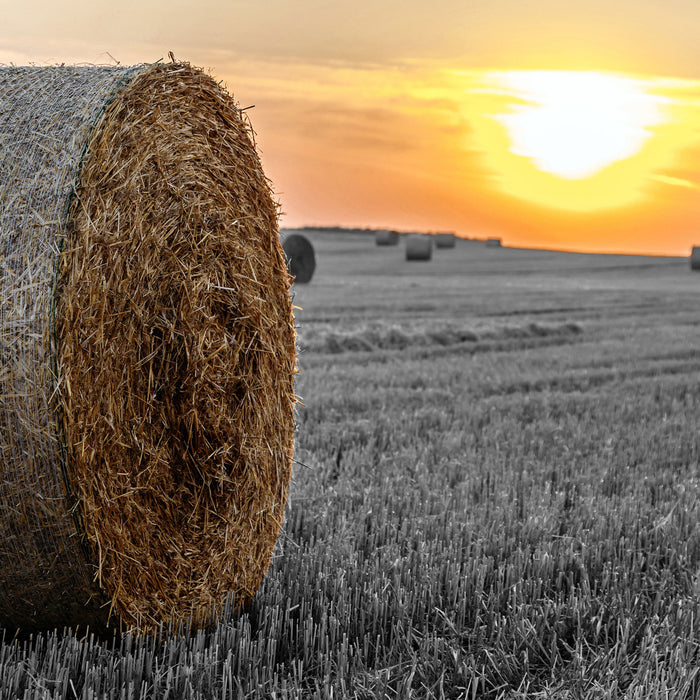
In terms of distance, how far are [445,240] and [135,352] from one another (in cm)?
5720

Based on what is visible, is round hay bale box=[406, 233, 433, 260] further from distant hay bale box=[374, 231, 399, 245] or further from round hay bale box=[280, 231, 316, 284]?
round hay bale box=[280, 231, 316, 284]

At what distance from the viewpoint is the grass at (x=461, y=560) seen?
3455 mm

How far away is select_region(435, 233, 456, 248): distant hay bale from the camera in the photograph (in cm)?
5962

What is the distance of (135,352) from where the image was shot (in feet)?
12.3

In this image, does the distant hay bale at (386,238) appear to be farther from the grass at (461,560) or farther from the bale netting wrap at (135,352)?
the bale netting wrap at (135,352)

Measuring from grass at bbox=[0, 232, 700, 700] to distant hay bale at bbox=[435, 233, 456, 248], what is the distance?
160ft

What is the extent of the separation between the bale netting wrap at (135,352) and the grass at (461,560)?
326mm

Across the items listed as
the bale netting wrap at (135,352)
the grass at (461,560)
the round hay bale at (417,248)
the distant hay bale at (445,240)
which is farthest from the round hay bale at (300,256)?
the distant hay bale at (445,240)

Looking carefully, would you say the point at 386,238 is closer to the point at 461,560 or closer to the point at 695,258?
the point at 695,258

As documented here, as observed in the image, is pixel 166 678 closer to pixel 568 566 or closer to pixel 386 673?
pixel 386 673

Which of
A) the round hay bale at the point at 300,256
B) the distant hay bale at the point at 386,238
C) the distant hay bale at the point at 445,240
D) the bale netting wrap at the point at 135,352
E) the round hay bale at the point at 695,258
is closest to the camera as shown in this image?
the bale netting wrap at the point at 135,352

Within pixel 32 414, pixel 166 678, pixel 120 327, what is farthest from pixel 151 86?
pixel 166 678

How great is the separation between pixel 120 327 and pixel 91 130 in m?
0.88

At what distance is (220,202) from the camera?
4.27m
